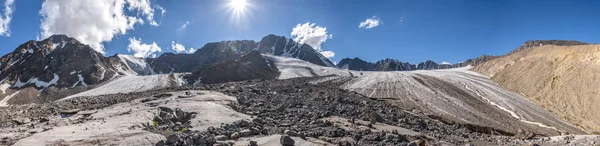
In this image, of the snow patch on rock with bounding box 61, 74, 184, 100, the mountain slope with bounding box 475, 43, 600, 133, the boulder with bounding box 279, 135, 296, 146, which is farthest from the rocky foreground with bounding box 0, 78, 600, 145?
the snow patch on rock with bounding box 61, 74, 184, 100

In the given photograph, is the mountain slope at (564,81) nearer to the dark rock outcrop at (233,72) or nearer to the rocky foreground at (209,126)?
the rocky foreground at (209,126)

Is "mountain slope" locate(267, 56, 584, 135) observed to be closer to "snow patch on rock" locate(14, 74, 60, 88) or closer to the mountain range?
the mountain range

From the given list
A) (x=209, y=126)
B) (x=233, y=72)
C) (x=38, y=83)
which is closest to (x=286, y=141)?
(x=209, y=126)

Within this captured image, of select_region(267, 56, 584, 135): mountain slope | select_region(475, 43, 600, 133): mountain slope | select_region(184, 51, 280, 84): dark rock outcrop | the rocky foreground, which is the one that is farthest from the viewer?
select_region(184, 51, 280, 84): dark rock outcrop

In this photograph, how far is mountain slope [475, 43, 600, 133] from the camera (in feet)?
182

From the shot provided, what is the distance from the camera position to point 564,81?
6731 cm

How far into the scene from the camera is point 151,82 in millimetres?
120125

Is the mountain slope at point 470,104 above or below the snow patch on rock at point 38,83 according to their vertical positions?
below

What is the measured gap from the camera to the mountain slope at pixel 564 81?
182 feet

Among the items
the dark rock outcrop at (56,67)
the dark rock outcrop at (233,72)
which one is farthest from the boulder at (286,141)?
the dark rock outcrop at (56,67)

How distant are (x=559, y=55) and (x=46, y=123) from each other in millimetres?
86772

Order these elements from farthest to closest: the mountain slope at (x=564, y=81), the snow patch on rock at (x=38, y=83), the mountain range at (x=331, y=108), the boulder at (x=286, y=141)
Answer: the snow patch on rock at (x=38, y=83) → the mountain slope at (x=564, y=81) → the mountain range at (x=331, y=108) → the boulder at (x=286, y=141)

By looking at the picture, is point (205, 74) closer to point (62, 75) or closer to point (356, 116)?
point (62, 75)

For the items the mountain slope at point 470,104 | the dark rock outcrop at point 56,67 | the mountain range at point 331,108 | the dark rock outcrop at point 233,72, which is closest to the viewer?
the mountain range at point 331,108
